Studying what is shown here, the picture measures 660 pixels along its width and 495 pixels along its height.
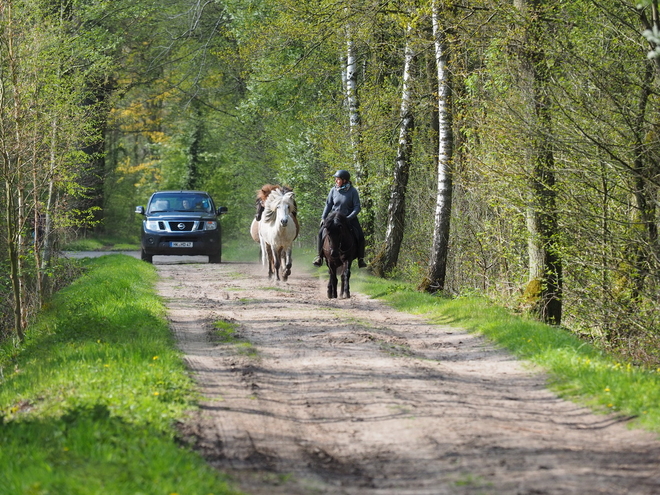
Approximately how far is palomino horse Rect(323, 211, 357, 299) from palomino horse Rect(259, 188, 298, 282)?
6.46 ft

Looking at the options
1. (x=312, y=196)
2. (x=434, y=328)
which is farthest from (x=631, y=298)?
(x=312, y=196)

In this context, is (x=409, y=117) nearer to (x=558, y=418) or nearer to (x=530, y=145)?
(x=530, y=145)

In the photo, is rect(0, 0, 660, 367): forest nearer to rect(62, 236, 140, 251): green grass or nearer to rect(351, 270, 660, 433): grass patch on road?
rect(351, 270, 660, 433): grass patch on road

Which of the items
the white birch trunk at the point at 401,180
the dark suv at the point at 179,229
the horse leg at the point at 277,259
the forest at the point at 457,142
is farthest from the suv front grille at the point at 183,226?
the horse leg at the point at 277,259

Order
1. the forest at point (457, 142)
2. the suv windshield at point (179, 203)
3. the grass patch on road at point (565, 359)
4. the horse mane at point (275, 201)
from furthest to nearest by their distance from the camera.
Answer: the suv windshield at point (179, 203) → the horse mane at point (275, 201) → the forest at point (457, 142) → the grass patch on road at point (565, 359)

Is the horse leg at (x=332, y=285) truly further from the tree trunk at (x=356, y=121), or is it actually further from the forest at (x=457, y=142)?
the tree trunk at (x=356, y=121)

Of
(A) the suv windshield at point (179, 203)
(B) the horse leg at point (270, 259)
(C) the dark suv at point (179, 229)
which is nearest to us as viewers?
(B) the horse leg at point (270, 259)

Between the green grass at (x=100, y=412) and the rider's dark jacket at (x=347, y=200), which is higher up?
the rider's dark jacket at (x=347, y=200)

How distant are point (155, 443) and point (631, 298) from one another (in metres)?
8.30

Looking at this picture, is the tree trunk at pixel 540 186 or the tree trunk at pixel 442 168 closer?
the tree trunk at pixel 540 186

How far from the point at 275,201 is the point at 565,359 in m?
10.6

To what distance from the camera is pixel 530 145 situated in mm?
12250

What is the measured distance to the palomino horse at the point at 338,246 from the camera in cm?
1628

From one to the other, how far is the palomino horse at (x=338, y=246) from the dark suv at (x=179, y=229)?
10924mm
